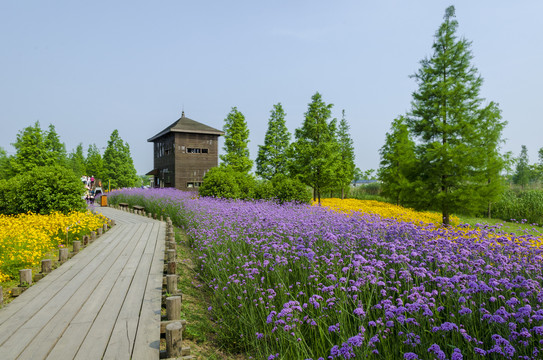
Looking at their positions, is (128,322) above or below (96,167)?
below

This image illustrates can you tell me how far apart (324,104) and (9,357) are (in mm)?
20794

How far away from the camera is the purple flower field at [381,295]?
2432 mm

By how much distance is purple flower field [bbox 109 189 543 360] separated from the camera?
2.43 metres

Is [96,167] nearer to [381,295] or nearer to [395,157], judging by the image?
[395,157]

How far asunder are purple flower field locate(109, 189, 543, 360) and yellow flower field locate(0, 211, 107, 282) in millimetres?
3900

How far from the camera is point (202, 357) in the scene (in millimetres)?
3561

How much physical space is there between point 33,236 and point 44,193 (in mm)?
4288

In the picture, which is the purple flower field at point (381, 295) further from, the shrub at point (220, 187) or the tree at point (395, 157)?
the tree at point (395, 157)

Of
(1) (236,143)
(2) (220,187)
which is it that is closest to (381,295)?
(2) (220,187)

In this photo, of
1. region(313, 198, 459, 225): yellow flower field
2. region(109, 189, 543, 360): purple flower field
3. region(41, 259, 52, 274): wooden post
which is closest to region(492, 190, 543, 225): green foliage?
region(313, 198, 459, 225): yellow flower field

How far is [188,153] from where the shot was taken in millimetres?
27391

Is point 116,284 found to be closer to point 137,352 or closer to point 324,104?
point 137,352

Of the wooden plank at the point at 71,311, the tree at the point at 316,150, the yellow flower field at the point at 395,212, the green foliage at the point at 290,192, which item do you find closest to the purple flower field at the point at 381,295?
the wooden plank at the point at 71,311

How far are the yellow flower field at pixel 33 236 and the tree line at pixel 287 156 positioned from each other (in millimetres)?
7760
